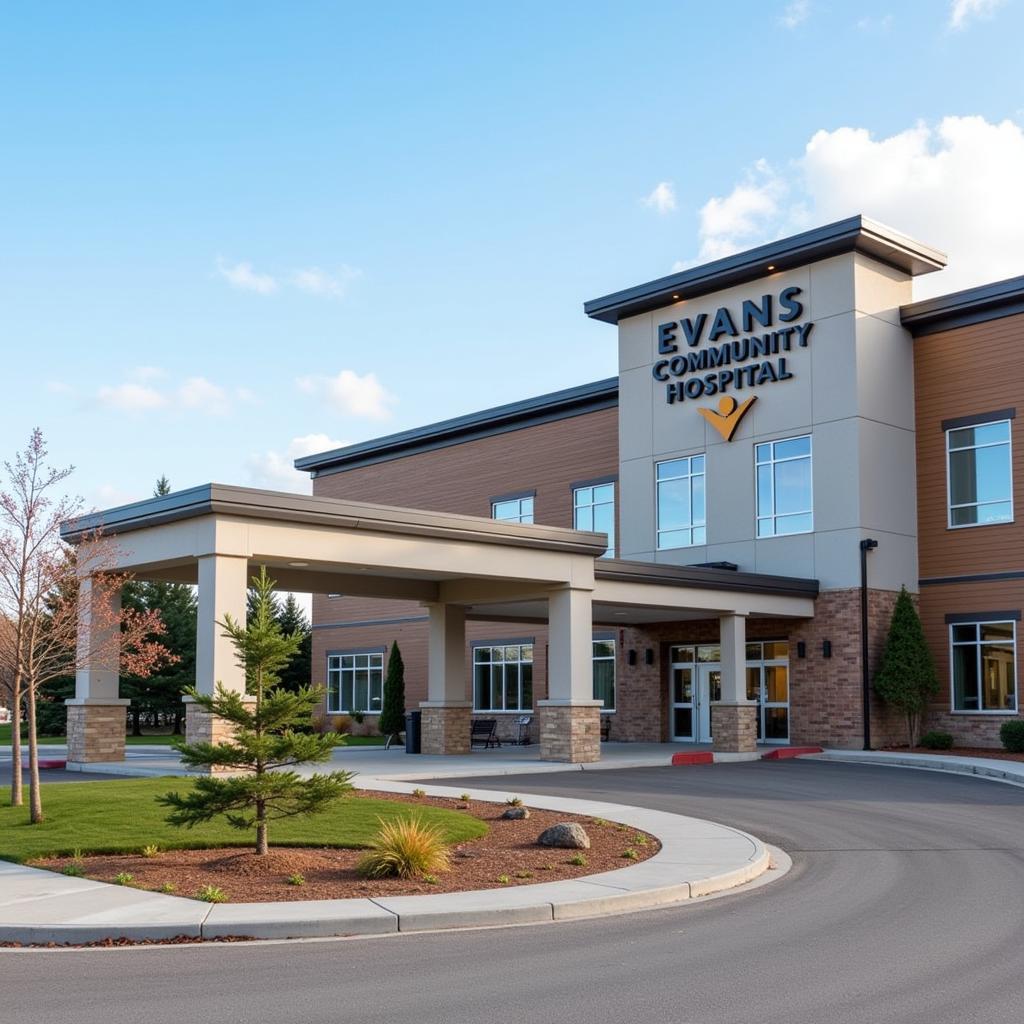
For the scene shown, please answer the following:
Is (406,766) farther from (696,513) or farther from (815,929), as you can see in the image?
(815,929)

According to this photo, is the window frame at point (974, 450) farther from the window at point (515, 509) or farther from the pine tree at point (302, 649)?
the pine tree at point (302, 649)

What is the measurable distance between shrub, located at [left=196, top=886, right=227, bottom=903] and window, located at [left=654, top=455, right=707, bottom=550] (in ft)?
83.6

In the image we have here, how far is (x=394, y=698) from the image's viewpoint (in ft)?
142

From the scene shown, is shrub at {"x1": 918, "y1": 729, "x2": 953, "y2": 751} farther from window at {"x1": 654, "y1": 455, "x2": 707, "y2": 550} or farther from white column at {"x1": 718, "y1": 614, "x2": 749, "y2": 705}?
window at {"x1": 654, "y1": 455, "x2": 707, "y2": 550}

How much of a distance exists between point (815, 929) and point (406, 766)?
1660cm

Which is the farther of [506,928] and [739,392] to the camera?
[739,392]

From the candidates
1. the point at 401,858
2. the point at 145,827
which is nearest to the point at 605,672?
the point at 145,827

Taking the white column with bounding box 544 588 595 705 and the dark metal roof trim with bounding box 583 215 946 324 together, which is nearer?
the white column with bounding box 544 588 595 705

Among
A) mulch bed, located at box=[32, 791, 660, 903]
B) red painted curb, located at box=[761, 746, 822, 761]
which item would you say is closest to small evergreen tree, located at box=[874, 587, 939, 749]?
red painted curb, located at box=[761, 746, 822, 761]

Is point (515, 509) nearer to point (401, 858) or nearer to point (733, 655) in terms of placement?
point (733, 655)

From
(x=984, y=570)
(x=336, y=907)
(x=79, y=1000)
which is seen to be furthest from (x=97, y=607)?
(x=984, y=570)

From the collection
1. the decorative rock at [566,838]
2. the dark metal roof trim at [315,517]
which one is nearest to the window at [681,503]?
the dark metal roof trim at [315,517]

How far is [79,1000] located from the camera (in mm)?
7988

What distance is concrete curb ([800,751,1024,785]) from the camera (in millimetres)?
24650
